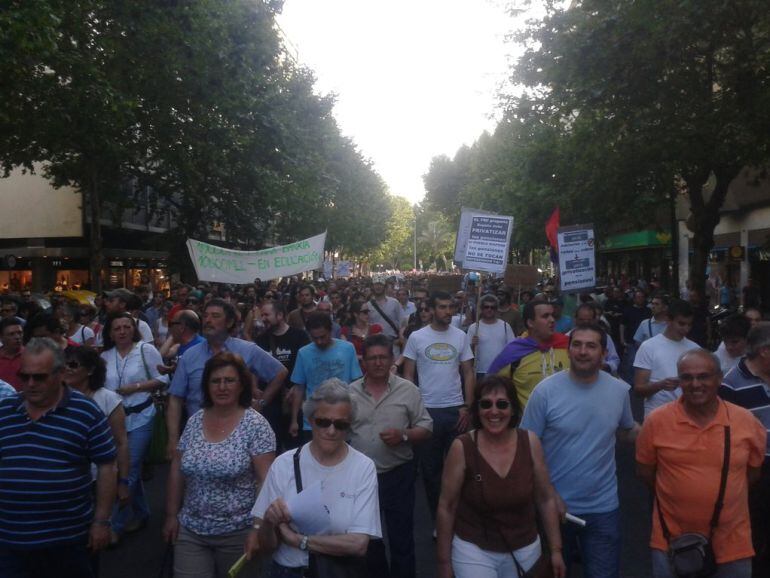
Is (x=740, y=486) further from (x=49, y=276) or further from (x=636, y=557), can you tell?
(x=49, y=276)

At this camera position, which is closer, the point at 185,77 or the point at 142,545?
the point at 142,545

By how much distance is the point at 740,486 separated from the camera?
14.1 feet

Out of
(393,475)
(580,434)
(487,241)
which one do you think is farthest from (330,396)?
(487,241)

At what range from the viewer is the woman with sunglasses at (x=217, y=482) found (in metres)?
4.42

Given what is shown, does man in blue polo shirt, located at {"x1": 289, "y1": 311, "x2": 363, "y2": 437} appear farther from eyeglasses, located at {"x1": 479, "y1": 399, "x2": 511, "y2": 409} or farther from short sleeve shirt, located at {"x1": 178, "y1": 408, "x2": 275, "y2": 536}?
eyeglasses, located at {"x1": 479, "y1": 399, "x2": 511, "y2": 409}

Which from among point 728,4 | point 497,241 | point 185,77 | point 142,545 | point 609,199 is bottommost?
point 142,545

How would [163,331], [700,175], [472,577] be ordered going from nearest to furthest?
[472,577]
[163,331]
[700,175]

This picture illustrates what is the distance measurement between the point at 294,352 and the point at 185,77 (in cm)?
1649

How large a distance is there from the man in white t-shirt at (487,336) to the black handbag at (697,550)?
4.76 metres

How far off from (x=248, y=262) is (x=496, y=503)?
12974 millimetres

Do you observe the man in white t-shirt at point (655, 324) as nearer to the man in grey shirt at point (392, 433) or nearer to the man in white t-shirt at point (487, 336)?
the man in white t-shirt at point (487, 336)

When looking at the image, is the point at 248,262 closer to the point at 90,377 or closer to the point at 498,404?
the point at 90,377

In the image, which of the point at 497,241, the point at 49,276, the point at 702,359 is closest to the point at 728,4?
the point at 497,241

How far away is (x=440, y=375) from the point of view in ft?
23.5
